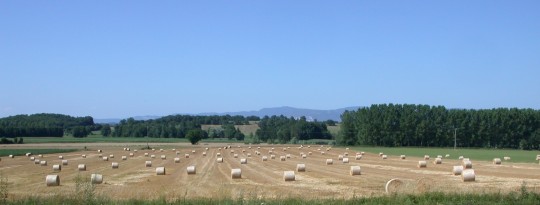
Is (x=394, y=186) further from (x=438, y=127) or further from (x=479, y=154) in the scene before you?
(x=438, y=127)

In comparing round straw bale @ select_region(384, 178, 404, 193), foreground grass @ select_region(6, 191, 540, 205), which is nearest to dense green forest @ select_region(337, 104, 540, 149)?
round straw bale @ select_region(384, 178, 404, 193)

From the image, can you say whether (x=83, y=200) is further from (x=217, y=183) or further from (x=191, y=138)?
(x=191, y=138)

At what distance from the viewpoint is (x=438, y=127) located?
138375mm

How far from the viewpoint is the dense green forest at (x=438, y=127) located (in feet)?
426

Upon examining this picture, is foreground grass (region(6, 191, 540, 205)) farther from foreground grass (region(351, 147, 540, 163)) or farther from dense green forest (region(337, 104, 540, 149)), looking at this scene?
dense green forest (region(337, 104, 540, 149))

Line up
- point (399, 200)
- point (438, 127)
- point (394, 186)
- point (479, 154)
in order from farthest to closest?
point (438, 127), point (479, 154), point (394, 186), point (399, 200)

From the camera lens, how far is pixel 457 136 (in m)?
134

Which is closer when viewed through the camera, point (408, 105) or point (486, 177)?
point (486, 177)

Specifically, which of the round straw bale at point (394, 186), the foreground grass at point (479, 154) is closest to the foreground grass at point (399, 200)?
the round straw bale at point (394, 186)

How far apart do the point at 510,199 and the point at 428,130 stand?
403ft

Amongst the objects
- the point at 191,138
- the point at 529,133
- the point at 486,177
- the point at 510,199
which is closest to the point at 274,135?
the point at 191,138

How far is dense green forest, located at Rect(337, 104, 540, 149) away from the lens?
426 ft

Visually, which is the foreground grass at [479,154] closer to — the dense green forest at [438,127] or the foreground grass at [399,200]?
the dense green forest at [438,127]

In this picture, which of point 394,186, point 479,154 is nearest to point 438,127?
point 479,154
